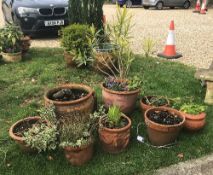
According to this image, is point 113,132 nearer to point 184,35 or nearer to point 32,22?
point 32,22

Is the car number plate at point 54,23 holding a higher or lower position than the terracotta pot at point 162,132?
higher

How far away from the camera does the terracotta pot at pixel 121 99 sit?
4914 mm

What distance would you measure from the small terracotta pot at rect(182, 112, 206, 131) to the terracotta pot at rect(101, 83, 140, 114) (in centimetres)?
76

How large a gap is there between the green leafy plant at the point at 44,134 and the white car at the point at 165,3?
648 inches

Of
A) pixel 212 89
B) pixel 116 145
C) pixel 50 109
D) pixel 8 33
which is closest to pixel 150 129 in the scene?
pixel 116 145

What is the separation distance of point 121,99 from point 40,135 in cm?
135

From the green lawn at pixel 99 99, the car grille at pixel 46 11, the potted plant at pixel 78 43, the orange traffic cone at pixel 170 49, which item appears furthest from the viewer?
the car grille at pixel 46 11

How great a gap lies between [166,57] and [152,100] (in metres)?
3.52

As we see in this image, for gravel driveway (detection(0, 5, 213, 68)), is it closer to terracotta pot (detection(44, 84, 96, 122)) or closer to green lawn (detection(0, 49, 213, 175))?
green lawn (detection(0, 49, 213, 175))

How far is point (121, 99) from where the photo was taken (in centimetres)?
494

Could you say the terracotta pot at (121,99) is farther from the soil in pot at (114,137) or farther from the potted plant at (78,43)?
the potted plant at (78,43)

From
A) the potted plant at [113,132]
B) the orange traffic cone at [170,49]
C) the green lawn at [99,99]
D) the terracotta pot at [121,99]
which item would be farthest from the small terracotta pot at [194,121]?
the orange traffic cone at [170,49]

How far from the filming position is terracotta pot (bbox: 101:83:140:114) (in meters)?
4.91

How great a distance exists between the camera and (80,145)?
396 cm
